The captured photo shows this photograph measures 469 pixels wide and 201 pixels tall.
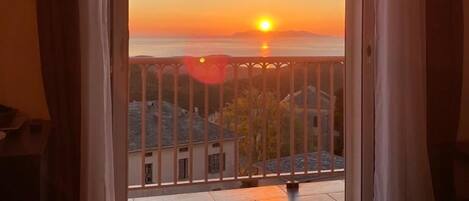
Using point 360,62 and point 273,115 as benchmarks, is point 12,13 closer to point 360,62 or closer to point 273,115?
point 360,62

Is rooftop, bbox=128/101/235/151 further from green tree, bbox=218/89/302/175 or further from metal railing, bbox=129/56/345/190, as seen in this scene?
green tree, bbox=218/89/302/175

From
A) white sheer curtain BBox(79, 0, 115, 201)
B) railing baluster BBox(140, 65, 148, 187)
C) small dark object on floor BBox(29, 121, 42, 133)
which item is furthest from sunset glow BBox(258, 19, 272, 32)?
small dark object on floor BBox(29, 121, 42, 133)

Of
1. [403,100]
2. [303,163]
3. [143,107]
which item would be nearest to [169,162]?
[143,107]

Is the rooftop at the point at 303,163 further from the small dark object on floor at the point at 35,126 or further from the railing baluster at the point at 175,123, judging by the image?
the small dark object on floor at the point at 35,126

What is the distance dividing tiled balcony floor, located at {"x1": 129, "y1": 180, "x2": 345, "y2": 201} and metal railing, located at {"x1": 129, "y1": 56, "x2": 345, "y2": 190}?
0.18 m

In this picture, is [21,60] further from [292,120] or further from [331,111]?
[331,111]

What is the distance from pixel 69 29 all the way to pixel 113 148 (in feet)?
2.07

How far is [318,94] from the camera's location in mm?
4168

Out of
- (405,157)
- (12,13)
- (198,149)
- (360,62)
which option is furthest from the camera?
(198,149)

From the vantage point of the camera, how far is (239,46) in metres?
4.08

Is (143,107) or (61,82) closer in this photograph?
(61,82)

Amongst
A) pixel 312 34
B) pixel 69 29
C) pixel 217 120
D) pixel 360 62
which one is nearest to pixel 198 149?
pixel 217 120

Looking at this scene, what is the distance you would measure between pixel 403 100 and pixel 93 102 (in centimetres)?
150

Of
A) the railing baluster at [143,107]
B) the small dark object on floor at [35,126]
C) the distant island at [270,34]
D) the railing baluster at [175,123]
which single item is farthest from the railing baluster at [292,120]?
the small dark object on floor at [35,126]
